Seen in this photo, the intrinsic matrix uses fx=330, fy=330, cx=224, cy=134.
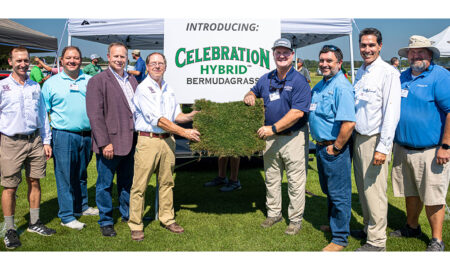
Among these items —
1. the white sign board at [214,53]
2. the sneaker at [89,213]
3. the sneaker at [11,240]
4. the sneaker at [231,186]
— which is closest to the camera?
the sneaker at [11,240]

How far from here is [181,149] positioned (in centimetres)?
488

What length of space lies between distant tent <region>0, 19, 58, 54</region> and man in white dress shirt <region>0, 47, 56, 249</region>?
6469 mm

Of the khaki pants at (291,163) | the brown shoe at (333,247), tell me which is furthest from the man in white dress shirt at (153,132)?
the brown shoe at (333,247)

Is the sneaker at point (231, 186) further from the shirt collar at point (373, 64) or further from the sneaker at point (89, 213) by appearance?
the shirt collar at point (373, 64)

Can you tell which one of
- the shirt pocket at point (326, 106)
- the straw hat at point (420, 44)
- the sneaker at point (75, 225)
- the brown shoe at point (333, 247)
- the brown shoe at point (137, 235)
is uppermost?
the straw hat at point (420, 44)

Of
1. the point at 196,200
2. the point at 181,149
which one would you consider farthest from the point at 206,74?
the point at 196,200

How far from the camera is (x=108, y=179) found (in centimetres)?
377

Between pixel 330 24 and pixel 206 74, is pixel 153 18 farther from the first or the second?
pixel 330 24

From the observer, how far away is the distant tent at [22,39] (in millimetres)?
8789

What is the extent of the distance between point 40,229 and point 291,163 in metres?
2.97

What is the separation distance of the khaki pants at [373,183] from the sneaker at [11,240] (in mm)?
3629

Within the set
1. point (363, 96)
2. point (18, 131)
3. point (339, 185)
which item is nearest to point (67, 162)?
point (18, 131)

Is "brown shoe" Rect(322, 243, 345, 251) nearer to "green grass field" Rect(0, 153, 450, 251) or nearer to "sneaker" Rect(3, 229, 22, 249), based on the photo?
"green grass field" Rect(0, 153, 450, 251)

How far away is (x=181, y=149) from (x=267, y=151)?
5.12 feet
